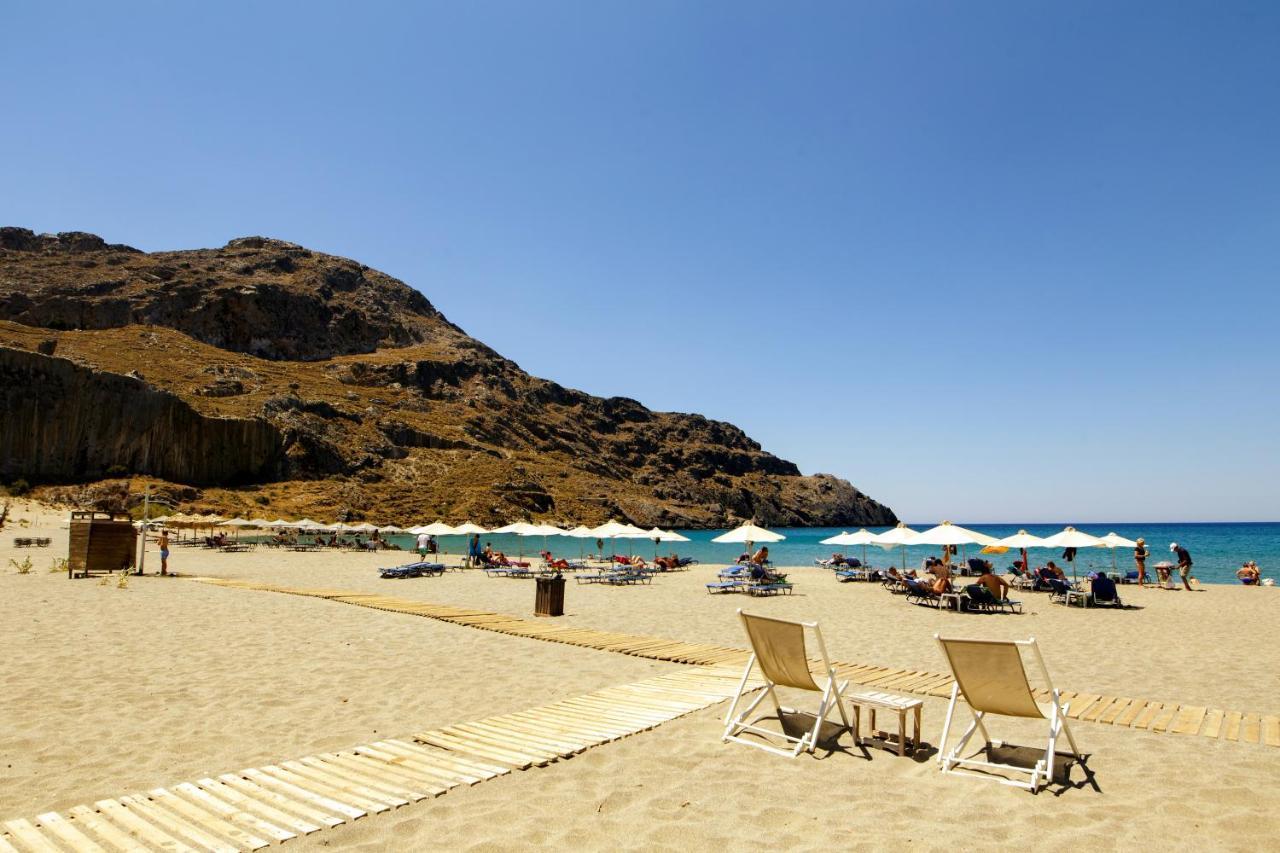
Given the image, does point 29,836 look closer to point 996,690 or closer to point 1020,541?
point 996,690

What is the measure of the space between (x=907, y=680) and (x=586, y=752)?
4214mm

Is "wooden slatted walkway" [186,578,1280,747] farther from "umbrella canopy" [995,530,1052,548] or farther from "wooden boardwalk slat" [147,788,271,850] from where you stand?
"umbrella canopy" [995,530,1052,548]

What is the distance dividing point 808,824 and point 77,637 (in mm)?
10532

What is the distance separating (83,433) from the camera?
190 feet

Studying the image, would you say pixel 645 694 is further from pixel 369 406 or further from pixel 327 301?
pixel 327 301

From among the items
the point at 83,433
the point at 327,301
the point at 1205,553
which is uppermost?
the point at 327,301

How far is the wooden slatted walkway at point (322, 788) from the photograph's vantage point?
3635 millimetres

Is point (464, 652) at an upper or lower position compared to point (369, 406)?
lower

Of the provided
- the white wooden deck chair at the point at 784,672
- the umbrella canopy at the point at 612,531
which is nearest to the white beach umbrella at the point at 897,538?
the umbrella canopy at the point at 612,531

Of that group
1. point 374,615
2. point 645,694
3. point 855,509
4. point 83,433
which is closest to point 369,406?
point 83,433

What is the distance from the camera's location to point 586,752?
5.14 m

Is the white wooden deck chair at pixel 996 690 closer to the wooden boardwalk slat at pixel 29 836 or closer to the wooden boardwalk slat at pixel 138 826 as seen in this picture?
the wooden boardwalk slat at pixel 138 826

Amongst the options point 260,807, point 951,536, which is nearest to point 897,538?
point 951,536

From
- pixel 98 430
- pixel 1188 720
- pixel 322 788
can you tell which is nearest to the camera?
pixel 322 788
